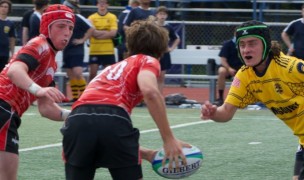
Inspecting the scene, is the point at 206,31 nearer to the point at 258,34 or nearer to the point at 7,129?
the point at 258,34

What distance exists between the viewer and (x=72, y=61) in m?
15.9

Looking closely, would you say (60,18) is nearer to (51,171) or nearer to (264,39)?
(264,39)

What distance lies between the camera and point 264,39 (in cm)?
666

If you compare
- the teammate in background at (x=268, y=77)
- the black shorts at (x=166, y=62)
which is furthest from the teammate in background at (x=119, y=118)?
the black shorts at (x=166, y=62)

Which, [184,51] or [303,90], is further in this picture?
[184,51]

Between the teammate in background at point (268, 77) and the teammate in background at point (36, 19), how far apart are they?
870 cm

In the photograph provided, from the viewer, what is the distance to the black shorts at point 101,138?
5348 millimetres

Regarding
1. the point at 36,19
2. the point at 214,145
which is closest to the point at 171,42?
the point at 36,19

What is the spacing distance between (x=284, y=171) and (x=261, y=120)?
4.95 m

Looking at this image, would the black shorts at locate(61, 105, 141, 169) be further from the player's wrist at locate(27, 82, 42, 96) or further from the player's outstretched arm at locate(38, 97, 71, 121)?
the player's outstretched arm at locate(38, 97, 71, 121)

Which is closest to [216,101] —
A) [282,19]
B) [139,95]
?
[282,19]

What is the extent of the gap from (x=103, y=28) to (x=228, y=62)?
2.42 m

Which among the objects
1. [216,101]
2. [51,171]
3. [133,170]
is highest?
[133,170]

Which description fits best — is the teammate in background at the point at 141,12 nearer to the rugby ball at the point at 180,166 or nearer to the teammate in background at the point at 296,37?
the teammate in background at the point at 296,37
